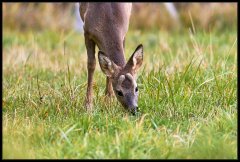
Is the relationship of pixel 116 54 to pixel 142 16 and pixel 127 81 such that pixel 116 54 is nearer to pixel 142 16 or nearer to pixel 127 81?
pixel 127 81

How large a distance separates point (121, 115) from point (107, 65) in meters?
0.65

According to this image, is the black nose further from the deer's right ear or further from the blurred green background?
the blurred green background

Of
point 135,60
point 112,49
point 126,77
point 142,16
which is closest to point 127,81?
point 126,77

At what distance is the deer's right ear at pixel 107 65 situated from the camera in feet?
22.4

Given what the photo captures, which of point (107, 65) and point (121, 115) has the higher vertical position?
point (107, 65)

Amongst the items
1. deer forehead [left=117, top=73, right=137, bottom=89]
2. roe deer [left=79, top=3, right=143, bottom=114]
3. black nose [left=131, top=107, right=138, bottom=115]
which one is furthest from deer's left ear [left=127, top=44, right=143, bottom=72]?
black nose [left=131, top=107, right=138, bottom=115]

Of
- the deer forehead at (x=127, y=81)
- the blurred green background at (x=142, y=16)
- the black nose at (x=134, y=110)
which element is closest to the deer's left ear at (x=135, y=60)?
the deer forehead at (x=127, y=81)

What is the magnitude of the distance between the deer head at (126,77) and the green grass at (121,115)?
10 cm

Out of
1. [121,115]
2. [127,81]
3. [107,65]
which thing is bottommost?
[121,115]

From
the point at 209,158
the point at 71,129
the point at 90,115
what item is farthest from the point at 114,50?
the point at 209,158

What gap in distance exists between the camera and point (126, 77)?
22.0 ft

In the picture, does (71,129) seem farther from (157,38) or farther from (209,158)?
(157,38)

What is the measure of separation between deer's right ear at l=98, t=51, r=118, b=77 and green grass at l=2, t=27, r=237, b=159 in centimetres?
28

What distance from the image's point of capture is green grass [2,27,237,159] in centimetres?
525
